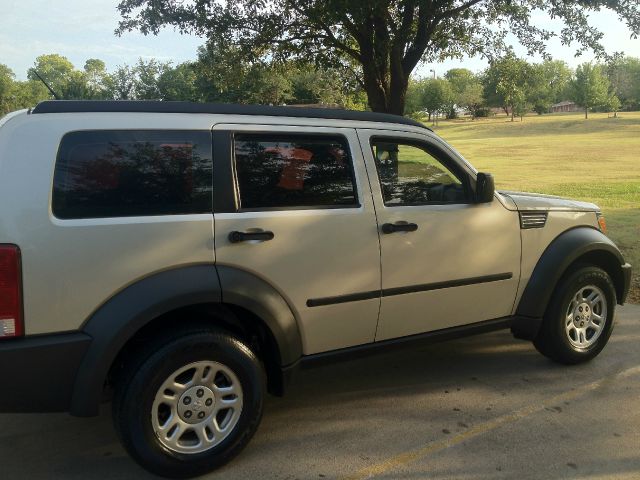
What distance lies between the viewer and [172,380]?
9.19 feet

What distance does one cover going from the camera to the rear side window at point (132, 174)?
8.64 feet

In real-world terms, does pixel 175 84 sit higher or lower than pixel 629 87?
lower

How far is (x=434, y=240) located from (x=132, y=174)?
185cm

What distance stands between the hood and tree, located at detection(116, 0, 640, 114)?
3.58 meters

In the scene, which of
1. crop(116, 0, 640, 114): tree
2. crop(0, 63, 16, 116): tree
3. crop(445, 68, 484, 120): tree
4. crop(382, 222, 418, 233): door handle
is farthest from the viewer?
crop(445, 68, 484, 120): tree

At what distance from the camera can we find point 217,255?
2896 mm

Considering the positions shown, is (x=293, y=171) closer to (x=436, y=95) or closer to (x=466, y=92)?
(x=436, y=95)

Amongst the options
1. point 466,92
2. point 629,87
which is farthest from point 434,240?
point 629,87

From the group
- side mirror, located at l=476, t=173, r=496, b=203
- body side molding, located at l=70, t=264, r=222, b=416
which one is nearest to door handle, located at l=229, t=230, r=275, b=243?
body side molding, located at l=70, t=264, r=222, b=416

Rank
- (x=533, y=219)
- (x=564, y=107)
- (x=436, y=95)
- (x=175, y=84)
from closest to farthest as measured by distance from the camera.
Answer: (x=533, y=219) < (x=175, y=84) < (x=436, y=95) < (x=564, y=107)

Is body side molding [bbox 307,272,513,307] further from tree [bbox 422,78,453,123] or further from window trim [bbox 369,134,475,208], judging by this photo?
tree [bbox 422,78,453,123]

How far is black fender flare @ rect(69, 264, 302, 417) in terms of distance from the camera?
263 cm

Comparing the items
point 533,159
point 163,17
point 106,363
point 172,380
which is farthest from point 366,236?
point 533,159

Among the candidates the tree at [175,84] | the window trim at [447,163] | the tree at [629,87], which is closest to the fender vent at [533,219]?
the window trim at [447,163]
